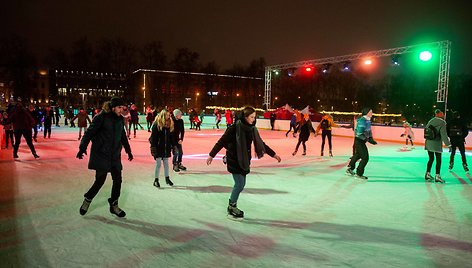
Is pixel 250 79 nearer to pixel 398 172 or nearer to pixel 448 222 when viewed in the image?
pixel 398 172

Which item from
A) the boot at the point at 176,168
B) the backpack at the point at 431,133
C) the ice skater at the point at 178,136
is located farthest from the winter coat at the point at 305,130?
the boot at the point at 176,168

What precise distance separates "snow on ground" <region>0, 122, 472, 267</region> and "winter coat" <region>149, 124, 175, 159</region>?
637 millimetres

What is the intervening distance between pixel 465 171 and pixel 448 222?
5302 mm

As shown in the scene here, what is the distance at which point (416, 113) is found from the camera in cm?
3419

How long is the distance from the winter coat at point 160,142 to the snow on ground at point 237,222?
2.09ft

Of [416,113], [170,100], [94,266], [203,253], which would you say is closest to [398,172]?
[203,253]

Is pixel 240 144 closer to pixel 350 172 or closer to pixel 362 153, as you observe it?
pixel 362 153

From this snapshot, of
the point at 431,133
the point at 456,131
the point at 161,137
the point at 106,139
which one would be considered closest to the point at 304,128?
the point at 456,131

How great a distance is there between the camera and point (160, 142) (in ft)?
22.3

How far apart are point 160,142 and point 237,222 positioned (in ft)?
8.42

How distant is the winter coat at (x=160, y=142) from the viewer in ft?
22.1

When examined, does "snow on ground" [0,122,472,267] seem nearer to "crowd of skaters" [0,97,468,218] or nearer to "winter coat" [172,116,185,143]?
"crowd of skaters" [0,97,468,218]

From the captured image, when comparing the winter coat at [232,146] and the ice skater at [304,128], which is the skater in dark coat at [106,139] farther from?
the ice skater at [304,128]

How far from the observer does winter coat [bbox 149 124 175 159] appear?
265 inches
